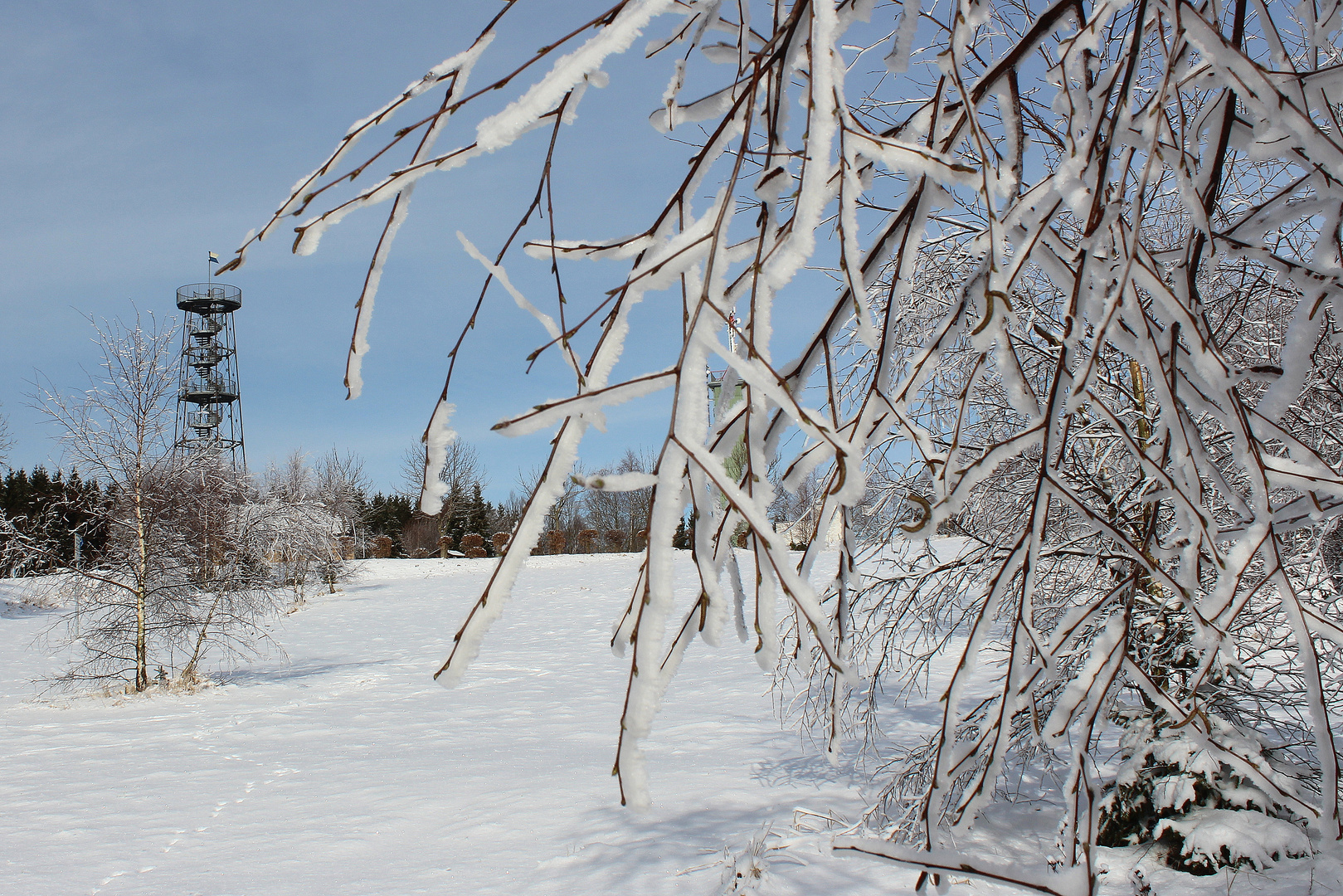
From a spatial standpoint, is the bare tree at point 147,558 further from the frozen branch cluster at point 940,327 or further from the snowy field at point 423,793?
the frozen branch cluster at point 940,327

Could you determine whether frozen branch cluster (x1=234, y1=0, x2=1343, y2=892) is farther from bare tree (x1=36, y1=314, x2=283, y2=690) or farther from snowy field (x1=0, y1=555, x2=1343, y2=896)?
bare tree (x1=36, y1=314, x2=283, y2=690)

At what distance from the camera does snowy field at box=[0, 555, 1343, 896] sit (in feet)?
12.5

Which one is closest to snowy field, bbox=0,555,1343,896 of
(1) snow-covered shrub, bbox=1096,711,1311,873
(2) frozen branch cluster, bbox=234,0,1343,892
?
(1) snow-covered shrub, bbox=1096,711,1311,873

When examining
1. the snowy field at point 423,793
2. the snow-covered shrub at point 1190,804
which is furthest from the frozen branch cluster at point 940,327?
the snow-covered shrub at point 1190,804

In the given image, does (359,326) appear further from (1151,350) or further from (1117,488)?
(1117,488)

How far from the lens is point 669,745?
623 centimetres

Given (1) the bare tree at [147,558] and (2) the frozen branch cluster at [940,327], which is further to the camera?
(1) the bare tree at [147,558]

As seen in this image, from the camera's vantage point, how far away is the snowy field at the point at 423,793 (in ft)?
12.5

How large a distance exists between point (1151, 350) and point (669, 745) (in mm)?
5885

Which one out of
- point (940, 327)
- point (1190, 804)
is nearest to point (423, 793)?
point (1190, 804)

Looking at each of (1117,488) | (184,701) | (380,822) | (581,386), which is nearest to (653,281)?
(581,386)

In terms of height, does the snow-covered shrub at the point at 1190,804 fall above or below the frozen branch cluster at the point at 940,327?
below

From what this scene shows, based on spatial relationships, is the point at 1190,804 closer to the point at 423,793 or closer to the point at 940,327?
the point at 940,327

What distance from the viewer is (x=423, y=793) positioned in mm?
5355
